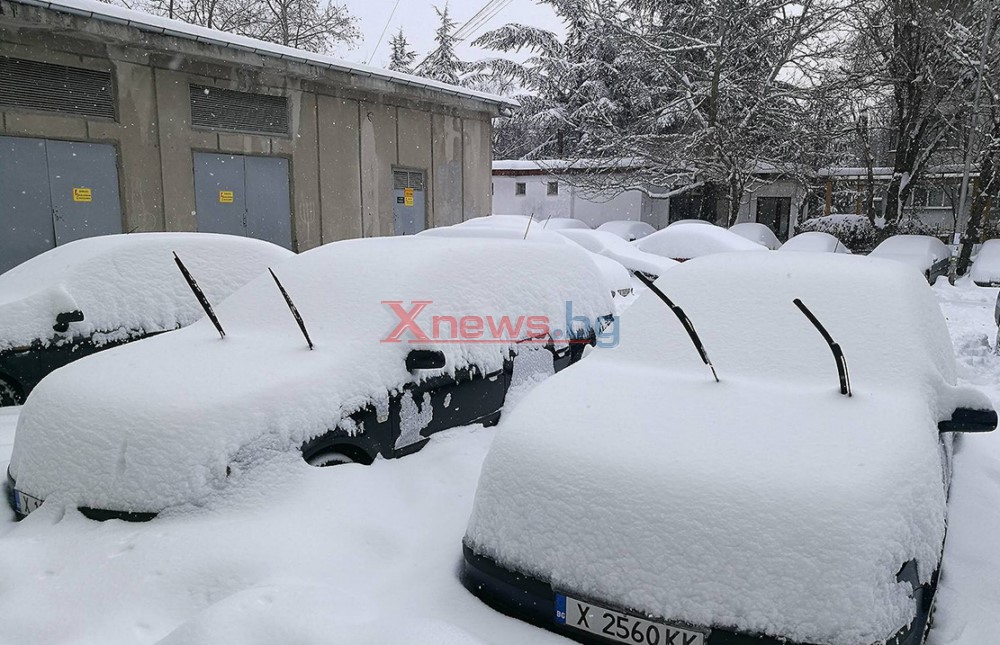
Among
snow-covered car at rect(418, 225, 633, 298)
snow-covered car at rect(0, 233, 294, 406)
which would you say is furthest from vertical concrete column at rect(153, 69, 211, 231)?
snow-covered car at rect(0, 233, 294, 406)

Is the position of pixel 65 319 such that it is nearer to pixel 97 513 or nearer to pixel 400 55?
pixel 97 513

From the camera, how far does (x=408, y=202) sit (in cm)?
1348

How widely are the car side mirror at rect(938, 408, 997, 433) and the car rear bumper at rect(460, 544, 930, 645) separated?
0.86 m

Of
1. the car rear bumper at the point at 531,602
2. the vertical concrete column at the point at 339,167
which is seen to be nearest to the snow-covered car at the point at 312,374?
the car rear bumper at the point at 531,602

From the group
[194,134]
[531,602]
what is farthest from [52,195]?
[531,602]

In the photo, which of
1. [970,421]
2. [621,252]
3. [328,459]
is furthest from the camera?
[621,252]

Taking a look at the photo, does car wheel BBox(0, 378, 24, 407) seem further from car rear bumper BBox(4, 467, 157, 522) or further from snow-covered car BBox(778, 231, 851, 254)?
snow-covered car BBox(778, 231, 851, 254)

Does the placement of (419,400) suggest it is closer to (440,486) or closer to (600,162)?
(440,486)

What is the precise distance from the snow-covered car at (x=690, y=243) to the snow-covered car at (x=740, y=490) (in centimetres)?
932

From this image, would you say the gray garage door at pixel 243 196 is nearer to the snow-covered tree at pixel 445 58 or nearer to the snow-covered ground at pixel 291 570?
the snow-covered ground at pixel 291 570

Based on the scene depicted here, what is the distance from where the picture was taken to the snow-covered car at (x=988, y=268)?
1198 centimetres

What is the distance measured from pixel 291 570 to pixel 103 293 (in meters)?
3.73

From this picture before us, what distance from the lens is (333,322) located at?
372 centimetres

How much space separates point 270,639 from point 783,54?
21.7 metres
